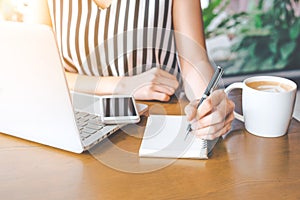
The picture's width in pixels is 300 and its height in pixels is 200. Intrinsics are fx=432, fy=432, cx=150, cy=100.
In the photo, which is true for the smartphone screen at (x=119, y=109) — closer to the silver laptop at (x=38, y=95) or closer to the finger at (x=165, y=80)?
the silver laptop at (x=38, y=95)

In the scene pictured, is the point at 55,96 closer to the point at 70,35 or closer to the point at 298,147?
the point at 298,147

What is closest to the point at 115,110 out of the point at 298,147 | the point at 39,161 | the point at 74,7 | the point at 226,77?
the point at 39,161

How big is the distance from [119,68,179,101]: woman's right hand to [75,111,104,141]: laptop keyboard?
0.18 m

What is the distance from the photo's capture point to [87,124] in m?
0.87

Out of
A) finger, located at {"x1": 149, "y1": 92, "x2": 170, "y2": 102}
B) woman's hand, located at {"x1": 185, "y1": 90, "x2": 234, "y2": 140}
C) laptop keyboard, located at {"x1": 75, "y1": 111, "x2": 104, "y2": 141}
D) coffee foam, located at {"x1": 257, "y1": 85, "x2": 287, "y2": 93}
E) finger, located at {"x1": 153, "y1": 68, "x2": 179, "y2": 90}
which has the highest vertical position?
coffee foam, located at {"x1": 257, "y1": 85, "x2": 287, "y2": 93}

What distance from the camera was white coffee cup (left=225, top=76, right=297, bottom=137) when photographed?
83cm

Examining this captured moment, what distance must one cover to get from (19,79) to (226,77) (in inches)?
85.8

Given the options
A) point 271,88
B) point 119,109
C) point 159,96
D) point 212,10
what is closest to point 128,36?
point 159,96

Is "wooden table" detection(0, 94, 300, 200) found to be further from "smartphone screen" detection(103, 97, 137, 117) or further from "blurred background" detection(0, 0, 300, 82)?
"blurred background" detection(0, 0, 300, 82)

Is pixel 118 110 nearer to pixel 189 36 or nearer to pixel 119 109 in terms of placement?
pixel 119 109

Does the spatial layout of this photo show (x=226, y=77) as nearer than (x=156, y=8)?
No

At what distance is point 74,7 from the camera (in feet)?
4.17

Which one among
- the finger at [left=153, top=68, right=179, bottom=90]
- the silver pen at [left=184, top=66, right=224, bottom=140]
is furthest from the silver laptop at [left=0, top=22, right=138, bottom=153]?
the finger at [left=153, top=68, right=179, bottom=90]

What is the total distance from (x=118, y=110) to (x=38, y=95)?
217 millimetres
